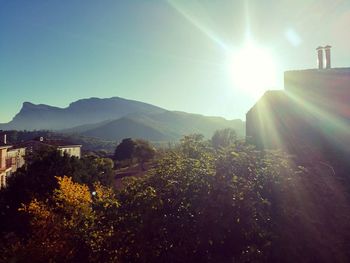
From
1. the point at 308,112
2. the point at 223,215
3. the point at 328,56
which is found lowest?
the point at 223,215

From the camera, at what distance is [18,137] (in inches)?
6742

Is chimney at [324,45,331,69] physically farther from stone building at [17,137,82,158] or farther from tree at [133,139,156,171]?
stone building at [17,137,82,158]

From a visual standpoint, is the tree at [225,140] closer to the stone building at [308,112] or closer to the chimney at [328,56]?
the stone building at [308,112]

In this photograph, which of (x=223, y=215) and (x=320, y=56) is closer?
(x=223, y=215)

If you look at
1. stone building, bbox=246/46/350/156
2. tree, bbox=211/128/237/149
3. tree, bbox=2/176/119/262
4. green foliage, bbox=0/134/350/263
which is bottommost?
tree, bbox=2/176/119/262

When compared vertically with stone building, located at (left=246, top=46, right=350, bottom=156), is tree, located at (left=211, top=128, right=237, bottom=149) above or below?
below

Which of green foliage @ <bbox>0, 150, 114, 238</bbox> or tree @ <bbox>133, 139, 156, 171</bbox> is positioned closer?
green foliage @ <bbox>0, 150, 114, 238</bbox>

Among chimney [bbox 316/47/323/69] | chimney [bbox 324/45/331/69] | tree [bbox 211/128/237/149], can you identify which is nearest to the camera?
tree [bbox 211/128/237/149]

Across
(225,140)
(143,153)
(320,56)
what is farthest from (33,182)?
(143,153)

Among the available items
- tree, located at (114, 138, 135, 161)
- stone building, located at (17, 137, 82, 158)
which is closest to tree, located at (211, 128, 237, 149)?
tree, located at (114, 138, 135, 161)

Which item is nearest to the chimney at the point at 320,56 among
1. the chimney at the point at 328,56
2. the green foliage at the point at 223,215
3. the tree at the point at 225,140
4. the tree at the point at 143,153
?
the chimney at the point at 328,56

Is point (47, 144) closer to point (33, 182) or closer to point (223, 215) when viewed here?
point (33, 182)

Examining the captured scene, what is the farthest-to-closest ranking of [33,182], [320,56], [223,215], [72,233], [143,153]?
[143,153] < [320,56] < [33,182] < [72,233] < [223,215]

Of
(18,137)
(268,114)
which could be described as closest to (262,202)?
(268,114)
